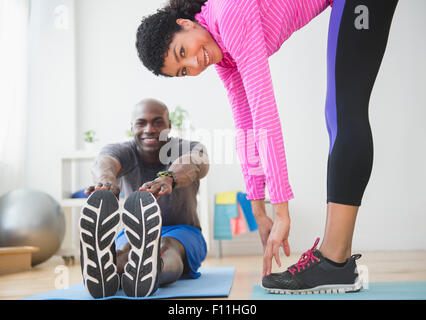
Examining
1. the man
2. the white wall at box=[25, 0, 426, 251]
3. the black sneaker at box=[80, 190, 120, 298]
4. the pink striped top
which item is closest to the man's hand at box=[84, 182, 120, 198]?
the man

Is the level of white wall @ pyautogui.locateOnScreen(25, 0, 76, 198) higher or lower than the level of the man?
higher

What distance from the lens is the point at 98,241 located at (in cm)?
113

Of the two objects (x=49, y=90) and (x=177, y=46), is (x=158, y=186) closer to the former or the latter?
(x=177, y=46)

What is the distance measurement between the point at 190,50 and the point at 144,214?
1.46ft

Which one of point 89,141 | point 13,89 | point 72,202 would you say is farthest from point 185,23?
point 13,89

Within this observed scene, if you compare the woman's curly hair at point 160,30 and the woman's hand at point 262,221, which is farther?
the woman's hand at point 262,221

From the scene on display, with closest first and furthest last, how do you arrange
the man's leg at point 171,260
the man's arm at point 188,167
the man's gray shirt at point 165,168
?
the man's leg at point 171,260 < the man's arm at point 188,167 < the man's gray shirt at point 165,168

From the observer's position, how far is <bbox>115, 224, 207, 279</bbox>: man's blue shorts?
5.00 ft

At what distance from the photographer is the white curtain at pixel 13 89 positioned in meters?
3.06

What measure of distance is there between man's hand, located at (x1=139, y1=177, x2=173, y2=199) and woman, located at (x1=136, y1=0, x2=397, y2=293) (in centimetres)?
32

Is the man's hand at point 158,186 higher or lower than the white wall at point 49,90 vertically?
lower

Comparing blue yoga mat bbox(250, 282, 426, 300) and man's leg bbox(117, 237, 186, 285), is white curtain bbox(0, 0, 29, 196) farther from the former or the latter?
blue yoga mat bbox(250, 282, 426, 300)

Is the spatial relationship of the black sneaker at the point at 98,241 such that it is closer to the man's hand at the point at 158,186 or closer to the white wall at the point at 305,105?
the man's hand at the point at 158,186

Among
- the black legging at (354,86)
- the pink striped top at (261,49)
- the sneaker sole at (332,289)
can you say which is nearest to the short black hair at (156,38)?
the pink striped top at (261,49)
